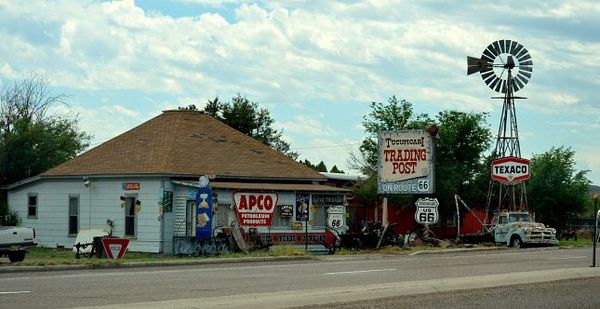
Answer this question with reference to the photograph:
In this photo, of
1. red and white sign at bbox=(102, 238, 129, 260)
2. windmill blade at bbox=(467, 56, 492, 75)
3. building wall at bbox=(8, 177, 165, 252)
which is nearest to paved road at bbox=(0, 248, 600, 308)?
red and white sign at bbox=(102, 238, 129, 260)

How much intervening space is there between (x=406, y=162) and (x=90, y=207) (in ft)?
45.1

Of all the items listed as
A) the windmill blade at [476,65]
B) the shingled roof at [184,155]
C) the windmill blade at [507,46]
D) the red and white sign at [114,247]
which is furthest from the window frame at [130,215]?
the windmill blade at [507,46]

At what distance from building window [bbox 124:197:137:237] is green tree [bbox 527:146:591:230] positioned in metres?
28.4

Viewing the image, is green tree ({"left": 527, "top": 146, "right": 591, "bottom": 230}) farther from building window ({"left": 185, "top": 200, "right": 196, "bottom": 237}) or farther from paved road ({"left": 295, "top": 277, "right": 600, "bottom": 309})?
paved road ({"left": 295, "top": 277, "right": 600, "bottom": 309})

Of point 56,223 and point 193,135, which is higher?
point 193,135

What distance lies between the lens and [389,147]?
1491 inches

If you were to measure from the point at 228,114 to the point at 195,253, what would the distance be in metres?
34.9

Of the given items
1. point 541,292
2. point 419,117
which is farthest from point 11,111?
point 541,292

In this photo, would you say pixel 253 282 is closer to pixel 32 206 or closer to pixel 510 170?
pixel 32 206

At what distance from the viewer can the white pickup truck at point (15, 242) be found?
25734mm

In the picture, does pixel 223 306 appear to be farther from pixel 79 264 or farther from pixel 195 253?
pixel 195 253

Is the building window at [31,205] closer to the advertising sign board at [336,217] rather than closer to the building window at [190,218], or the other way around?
the building window at [190,218]

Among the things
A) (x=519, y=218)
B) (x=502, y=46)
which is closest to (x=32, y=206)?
(x=519, y=218)

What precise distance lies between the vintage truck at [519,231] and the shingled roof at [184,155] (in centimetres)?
883
